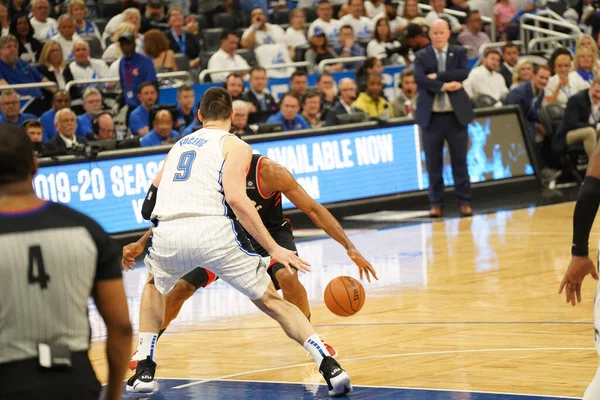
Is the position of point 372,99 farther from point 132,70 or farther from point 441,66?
point 132,70

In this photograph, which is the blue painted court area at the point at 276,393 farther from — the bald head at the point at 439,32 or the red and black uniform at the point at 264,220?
the bald head at the point at 439,32

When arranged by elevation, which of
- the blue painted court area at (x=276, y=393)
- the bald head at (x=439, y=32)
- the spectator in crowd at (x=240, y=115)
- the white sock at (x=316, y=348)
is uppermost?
the bald head at (x=439, y=32)

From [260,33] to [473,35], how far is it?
437cm

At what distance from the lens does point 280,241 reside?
8328 mm

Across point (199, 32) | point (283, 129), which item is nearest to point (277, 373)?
point (283, 129)

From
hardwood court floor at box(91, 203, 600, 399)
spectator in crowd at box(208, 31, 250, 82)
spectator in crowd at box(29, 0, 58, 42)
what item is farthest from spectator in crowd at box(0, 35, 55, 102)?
hardwood court floor at box(91, 203, 600, 399)

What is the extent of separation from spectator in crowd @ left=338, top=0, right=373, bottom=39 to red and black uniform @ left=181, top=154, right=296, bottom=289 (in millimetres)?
12794

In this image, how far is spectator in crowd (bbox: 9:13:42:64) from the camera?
56.0 feet

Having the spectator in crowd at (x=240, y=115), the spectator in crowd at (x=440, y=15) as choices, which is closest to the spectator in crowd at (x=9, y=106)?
the spectator in crowd at (x=240, y=115)

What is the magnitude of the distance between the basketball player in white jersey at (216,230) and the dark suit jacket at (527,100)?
12.0 meters

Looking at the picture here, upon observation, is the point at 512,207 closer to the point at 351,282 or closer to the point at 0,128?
the point at 351,282

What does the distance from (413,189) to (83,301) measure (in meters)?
13.8

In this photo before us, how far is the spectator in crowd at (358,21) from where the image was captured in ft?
68.8

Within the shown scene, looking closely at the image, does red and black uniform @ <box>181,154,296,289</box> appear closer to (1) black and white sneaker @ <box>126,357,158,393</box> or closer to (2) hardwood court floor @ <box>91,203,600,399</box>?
(2) hardwood court floor @ <box>91,203,600,399</box>
